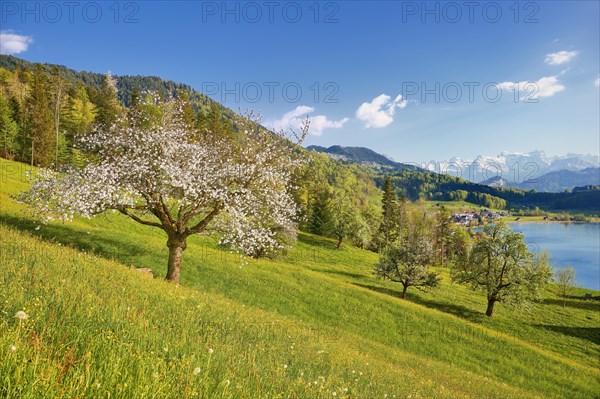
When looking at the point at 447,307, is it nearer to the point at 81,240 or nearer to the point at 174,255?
the point at 174,255

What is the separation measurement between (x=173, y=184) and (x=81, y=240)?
13.0m

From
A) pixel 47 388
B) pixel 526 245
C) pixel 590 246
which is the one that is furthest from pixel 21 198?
pixel 590 246

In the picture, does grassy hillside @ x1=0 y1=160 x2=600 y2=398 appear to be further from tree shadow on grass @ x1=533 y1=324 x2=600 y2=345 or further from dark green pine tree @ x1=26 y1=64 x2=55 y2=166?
dark green pine tree @ x1=26 y1=64 x2=55 y2=166

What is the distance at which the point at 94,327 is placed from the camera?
5.01 meters

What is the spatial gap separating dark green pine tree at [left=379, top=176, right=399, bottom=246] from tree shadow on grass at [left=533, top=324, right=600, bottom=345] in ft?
173

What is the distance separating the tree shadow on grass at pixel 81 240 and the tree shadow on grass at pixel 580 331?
45.7 meters

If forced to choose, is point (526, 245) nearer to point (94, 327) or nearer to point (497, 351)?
point (497, 351)

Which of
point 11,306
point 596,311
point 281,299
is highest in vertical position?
point 11,306

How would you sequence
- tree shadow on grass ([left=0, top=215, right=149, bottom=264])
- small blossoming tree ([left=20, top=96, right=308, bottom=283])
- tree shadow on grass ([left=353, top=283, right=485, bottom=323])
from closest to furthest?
small blossoming tree ([left=20, top=96, right=308, bottom=283]) → tree shadow on grass ([left=0, top=215, right=149, bottom=264]) → tree shadow on grass ([left=353, top=283, right=485, bottom=323])

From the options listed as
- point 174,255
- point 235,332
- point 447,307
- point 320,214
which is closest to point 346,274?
point 447,307

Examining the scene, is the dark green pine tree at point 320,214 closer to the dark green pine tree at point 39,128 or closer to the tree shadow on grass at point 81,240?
the tree shadow on grass at point 81,240

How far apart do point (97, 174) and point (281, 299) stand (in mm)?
15497

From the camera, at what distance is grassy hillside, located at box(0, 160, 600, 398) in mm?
3970

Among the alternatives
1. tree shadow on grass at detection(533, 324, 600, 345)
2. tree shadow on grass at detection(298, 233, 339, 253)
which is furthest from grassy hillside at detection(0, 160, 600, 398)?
tree shadow on grass at detection(298, 233, 339, 253)
